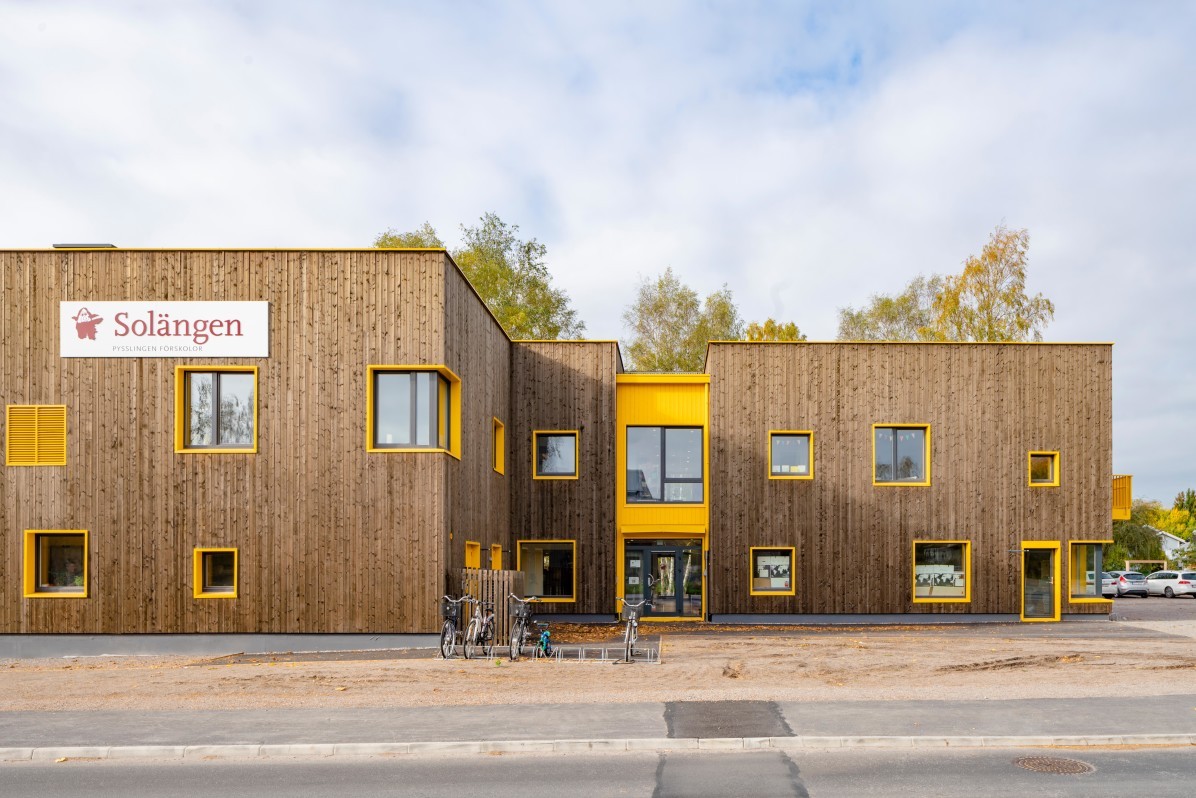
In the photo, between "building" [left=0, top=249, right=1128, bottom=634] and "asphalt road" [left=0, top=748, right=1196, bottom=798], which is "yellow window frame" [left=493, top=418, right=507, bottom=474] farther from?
"asphalt road" [left=0, top=748, right=1196, bottom=798]

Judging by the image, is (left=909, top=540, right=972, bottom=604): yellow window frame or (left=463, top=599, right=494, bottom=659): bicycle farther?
(left=909, top=540, right=972, bottom=604): yellow window frame

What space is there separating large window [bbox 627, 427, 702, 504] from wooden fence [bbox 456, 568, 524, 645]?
8712mm

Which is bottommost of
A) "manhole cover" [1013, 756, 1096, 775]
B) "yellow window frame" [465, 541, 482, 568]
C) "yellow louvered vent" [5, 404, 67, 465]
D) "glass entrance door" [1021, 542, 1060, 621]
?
"glass entrance door" [1021, 542, 1060, 621]

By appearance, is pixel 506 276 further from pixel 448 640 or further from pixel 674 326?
pixel 448 640

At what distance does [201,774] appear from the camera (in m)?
9.55

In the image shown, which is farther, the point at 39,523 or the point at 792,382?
the point at 792,382

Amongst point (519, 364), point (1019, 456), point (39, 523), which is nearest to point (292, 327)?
point (39, 523)

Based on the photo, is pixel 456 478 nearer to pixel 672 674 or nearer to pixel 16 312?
pixel 672 674

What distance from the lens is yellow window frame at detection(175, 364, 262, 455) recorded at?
767 inches

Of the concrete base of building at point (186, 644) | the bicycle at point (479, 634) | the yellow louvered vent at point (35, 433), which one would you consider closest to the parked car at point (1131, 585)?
the bicycle at point (479, 634)

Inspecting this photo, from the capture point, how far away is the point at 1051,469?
2720cm

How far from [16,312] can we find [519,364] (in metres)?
12.2

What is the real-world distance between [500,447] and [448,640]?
915cm

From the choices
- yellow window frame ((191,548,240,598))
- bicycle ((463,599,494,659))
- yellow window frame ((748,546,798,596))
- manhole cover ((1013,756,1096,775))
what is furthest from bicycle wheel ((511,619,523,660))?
yellow window frame ((748,546,798,596))
